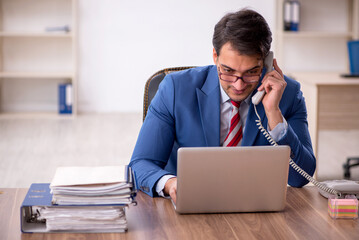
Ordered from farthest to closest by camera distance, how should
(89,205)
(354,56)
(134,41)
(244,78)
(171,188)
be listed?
(134,41)
(354,56)
(244,78)
(171,188)
(89,205)

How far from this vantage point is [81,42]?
6195mm

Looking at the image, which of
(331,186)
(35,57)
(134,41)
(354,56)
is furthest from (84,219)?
(35,57)

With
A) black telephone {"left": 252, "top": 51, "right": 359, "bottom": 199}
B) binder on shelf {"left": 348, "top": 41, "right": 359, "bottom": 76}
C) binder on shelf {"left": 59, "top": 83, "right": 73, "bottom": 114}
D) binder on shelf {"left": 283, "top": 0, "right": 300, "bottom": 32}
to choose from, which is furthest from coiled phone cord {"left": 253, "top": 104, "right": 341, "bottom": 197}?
binder on shelf {"left": 283, "top": 0, "right": 300, "bottom": 32}

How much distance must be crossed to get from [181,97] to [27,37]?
14.8 ft

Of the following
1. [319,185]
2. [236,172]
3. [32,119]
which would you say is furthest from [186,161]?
[32,119]

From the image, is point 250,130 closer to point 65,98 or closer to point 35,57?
point 65,98

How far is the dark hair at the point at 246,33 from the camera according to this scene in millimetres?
1829

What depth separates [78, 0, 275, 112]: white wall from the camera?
243 inches

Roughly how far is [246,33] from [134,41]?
4.49 m

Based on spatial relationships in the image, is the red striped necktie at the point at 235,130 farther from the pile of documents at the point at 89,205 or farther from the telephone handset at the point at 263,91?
the pile of documents at the point at 89,205

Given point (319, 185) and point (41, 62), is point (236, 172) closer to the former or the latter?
point (319, 185)

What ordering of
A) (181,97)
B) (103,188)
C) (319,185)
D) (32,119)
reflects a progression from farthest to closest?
1. (32,119)
2. (181,97)
3. (319,185)
4. (103,188)

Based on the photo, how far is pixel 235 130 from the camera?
1.99 metres

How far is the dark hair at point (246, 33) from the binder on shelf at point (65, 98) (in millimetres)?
4251
